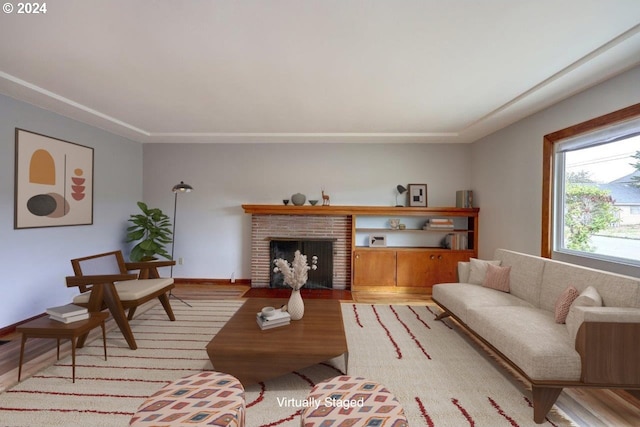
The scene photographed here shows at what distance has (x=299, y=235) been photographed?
16.5ft

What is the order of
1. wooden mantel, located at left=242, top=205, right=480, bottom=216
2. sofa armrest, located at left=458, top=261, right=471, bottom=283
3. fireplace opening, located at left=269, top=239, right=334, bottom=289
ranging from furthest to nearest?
fireplace opening, located at left=269, top=239, right=334, bottom=289 → wooden mantel, located at left=242, top=205, right=480, bottom=216 → sofa armrest, located at left=458, top=261, right=471, bottom=283

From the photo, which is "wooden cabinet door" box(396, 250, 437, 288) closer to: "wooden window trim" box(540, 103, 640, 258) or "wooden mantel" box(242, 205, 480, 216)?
"wooden mantel" box(242, 205, 480, 216)

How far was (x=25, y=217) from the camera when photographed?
3270mm

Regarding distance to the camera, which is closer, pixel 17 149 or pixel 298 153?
pixel 17 149

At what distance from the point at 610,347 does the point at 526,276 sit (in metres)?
1.22

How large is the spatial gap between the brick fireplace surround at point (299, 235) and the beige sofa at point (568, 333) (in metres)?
2.46

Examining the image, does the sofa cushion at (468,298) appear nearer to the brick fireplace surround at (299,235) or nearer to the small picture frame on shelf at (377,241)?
the small picture frame on shelf at (377,241)

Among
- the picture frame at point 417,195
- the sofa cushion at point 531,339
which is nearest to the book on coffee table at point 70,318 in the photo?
the sofa cushion at point 531,339

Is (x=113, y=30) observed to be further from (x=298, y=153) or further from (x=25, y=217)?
(x=298, y=153)

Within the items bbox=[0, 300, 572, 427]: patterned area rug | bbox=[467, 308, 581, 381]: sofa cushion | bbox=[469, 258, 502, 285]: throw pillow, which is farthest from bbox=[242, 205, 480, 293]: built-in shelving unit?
bbox=[467, 308, 581, 381]: sofa cushion

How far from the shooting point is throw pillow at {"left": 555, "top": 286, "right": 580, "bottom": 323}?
88.0 inches

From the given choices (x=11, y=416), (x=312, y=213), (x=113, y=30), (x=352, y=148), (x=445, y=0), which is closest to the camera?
(x=445, y=0)

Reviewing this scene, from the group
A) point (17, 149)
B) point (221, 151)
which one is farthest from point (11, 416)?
point (221, 151)

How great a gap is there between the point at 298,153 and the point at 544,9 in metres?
3.84
